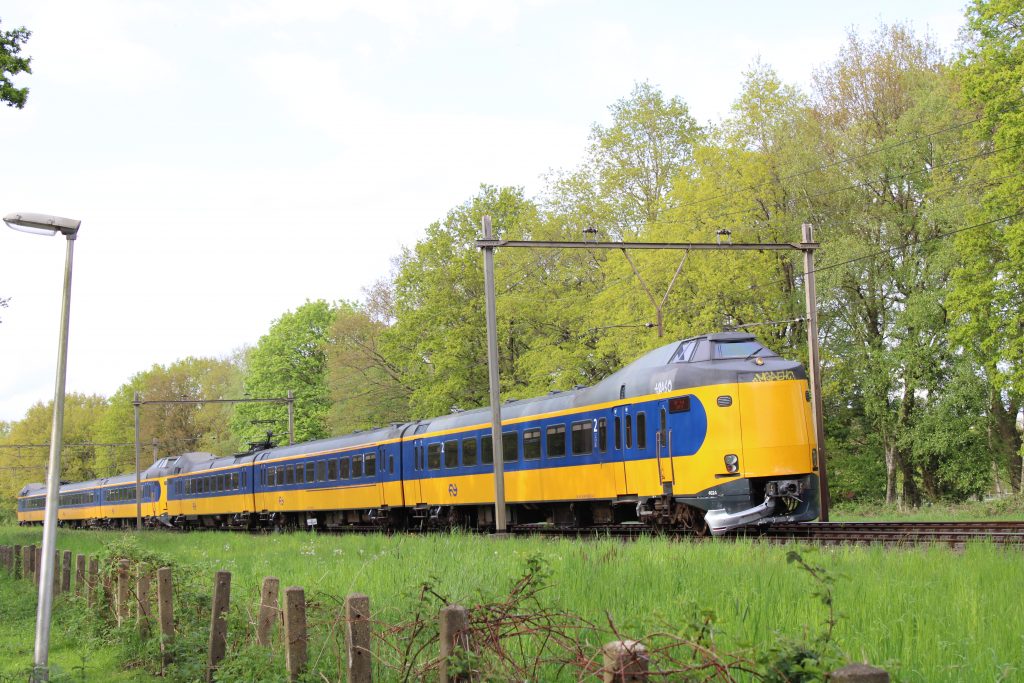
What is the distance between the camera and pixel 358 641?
6.50m

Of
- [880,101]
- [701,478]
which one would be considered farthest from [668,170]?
[701,478]

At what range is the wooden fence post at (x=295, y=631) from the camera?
293 inches

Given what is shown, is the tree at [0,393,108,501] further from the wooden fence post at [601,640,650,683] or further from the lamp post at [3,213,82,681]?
the wooden fence post at [601,640,650,683]

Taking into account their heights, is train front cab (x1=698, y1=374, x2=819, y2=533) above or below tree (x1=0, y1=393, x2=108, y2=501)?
below

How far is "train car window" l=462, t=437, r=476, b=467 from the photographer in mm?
26938

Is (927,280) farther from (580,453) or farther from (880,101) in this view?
(580,453)

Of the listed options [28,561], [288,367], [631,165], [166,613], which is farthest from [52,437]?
[288,367]

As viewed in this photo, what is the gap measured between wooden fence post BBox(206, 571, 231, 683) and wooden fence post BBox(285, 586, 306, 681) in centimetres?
200

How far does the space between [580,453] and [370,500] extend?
40.1ft

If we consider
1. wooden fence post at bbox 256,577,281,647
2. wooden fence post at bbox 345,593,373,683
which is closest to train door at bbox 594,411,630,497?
wooden fence post at bbox 256,577,281,647

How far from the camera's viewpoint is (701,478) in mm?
18688

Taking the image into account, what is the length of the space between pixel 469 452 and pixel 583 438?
5654 millimetres

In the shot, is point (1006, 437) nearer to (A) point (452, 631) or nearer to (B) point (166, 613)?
(B) point (166, 613)

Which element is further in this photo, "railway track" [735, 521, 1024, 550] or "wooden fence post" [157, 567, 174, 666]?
"railway track" [735, 521, 1024, 550]
